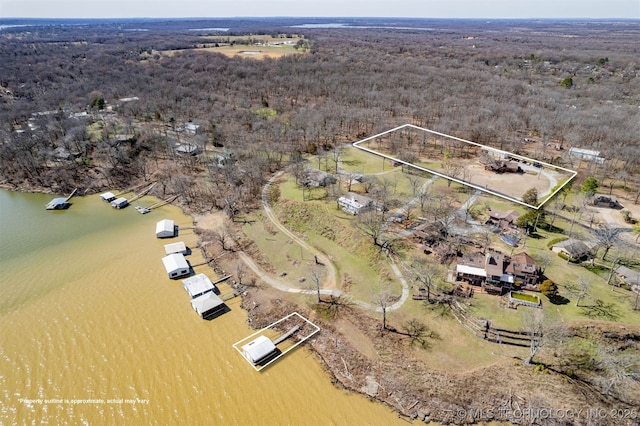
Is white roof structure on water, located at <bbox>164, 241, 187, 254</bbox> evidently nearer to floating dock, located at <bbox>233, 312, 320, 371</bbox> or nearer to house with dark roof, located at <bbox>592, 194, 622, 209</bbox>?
floating dock, located at <bbox>233, 312, 320, 371</bbox>

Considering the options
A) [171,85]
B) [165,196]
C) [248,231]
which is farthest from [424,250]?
[171,85]

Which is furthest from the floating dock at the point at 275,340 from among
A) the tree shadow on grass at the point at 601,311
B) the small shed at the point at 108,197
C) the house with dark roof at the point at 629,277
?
the small shed at the point at 108,197

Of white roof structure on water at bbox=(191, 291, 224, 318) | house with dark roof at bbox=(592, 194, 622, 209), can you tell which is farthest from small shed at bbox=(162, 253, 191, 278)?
house with dark roof at bbox=(592, 194, 622, 209)

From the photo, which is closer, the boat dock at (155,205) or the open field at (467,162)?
the boat dock at (155,205)

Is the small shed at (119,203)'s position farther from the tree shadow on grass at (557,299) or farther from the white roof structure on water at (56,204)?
the tree shadow on grass at (557,299)

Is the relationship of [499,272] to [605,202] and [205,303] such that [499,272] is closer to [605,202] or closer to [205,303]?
[605,202]

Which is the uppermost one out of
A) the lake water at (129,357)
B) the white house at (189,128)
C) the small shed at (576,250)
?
the white house at (189,128)

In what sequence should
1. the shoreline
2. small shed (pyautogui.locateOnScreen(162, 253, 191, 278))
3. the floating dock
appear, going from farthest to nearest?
small shed (pyautogui.locateOnScreen(162, 253, 191, 278)) → the floating dock → the shoreline
